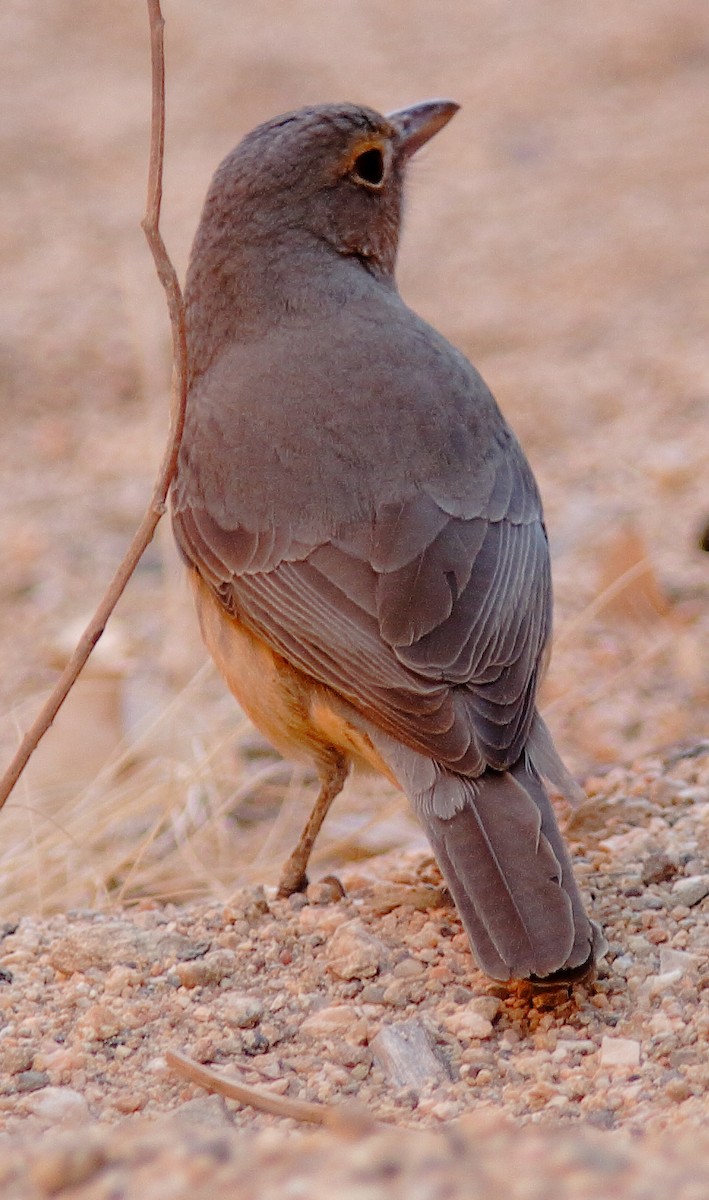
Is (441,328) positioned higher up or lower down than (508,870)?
lower down

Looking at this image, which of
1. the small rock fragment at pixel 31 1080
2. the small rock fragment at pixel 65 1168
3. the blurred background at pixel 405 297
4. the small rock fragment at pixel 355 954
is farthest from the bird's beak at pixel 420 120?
the small rock fragment at pixel 65 1168

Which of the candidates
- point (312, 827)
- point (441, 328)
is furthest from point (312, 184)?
point (441, 328)

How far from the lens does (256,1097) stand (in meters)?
2.82

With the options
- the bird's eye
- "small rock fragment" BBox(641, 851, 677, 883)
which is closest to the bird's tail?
"small rock fragment" BBox(641, 851, 677, 883)

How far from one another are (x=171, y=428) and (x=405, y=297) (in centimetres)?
561

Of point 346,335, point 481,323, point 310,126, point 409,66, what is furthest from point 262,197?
point 409,66

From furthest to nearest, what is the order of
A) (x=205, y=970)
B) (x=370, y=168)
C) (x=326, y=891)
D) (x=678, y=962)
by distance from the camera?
(x=370, y=168)
(x=326, y=891)
(x=205, y=970)
(x=678, y=962)

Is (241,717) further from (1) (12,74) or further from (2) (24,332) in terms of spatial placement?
(1) (12,74)

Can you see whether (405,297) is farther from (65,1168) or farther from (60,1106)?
(65,1168)

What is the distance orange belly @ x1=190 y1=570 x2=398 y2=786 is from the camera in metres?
3.78

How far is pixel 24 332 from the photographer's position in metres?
8.66

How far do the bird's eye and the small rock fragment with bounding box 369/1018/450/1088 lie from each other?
2.45 m

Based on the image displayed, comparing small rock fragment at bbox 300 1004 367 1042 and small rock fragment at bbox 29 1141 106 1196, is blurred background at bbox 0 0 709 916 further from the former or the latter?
small rock fragment at bbox 29 1141 106 1196

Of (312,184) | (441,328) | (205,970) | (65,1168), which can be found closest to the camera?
(65,1168)
